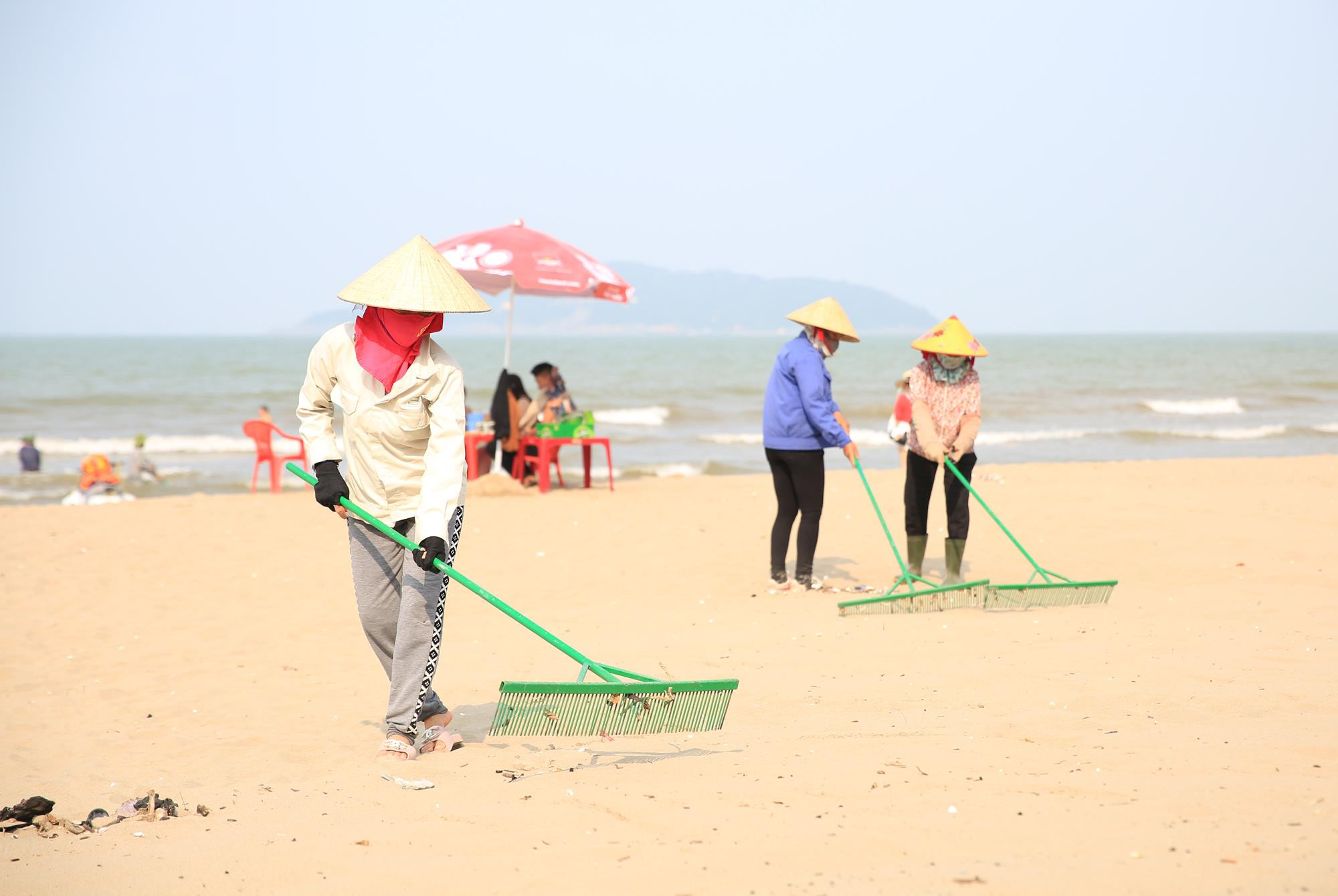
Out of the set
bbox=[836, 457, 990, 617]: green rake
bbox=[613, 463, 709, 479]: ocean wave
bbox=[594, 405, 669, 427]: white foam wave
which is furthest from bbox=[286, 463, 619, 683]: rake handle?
bbox=[594, 405, 669, 427]: white foam wave

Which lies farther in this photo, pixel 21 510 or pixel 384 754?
pixel 21 510

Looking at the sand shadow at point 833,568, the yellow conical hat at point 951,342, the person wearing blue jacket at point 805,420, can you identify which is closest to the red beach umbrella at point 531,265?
the sand shadow at point 833,568

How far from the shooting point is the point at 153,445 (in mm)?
21984

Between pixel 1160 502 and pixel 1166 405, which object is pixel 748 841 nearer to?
pixel 1160 502

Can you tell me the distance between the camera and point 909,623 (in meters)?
6.19

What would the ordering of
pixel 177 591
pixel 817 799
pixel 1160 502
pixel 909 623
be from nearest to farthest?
pixel 817 799
pixel 909 623
pixel 177 591
pixel 1160 502

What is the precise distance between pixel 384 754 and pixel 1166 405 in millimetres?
30144

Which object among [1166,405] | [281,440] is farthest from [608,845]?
[1166,405]

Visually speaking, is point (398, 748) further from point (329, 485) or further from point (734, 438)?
point (734, 438)

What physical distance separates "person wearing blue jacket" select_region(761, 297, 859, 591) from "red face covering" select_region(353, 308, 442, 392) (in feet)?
10.7

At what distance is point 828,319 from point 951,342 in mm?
750

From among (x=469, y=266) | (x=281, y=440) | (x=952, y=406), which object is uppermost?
(x=469, y=266)

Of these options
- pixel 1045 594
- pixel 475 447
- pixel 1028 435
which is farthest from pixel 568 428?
pixel 1028 435

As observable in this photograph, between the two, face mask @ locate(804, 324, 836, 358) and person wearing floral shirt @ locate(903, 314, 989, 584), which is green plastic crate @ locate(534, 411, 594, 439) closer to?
face mask @ locate(804, 324, 836, 358)
